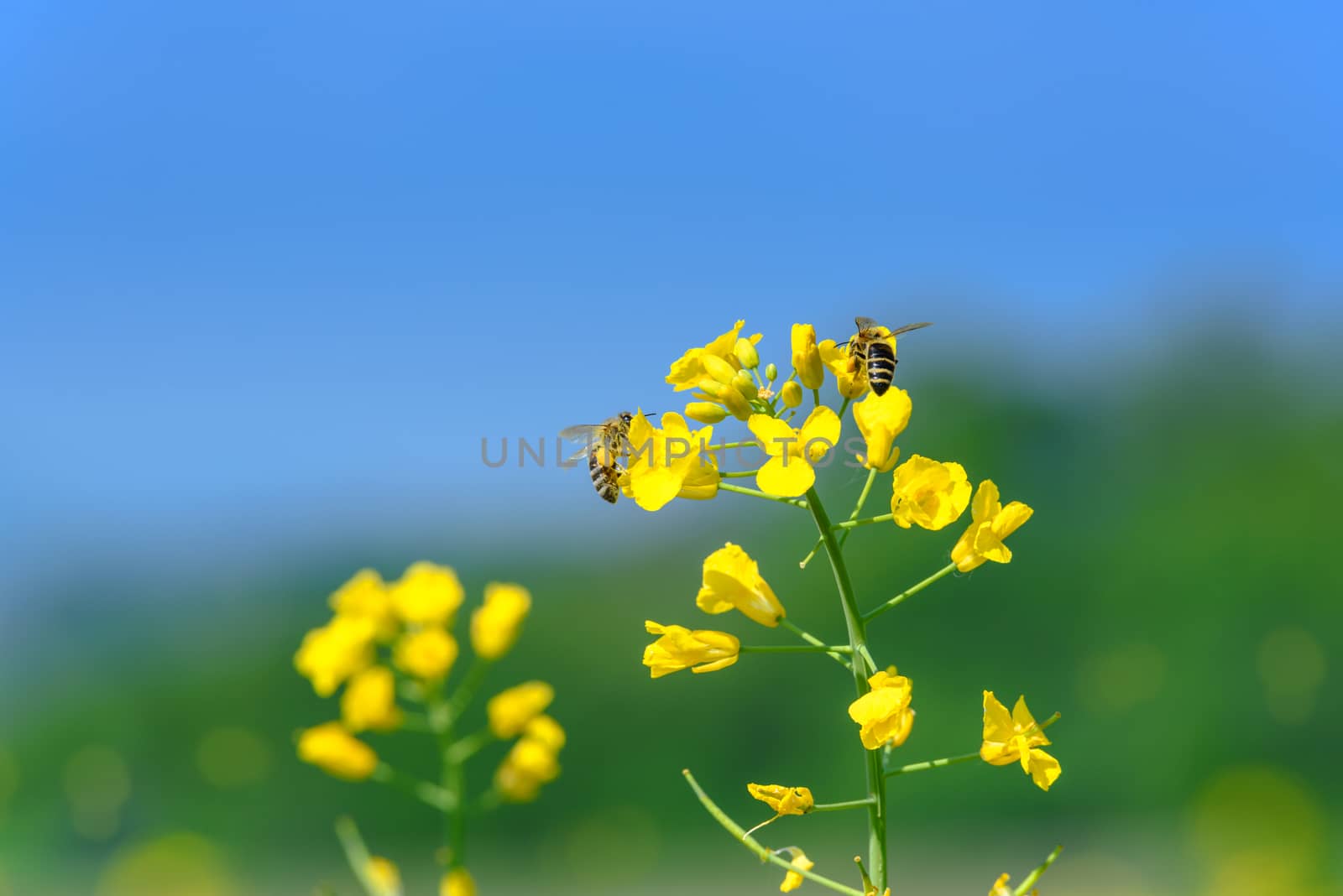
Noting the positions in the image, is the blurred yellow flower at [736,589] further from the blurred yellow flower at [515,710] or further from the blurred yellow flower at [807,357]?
the blurred yellow flower at [515,710]

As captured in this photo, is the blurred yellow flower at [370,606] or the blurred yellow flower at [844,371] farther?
the blurred yellow flower at [370,606]

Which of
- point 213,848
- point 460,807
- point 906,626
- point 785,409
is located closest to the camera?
point 785,409

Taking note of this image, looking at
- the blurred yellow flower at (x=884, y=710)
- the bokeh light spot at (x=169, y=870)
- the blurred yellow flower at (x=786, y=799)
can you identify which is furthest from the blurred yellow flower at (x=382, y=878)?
the bokeh light spot at (x=169, y=870)

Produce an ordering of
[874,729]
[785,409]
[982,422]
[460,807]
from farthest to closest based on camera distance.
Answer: [982,422] < [460,807] < [785,409] < [874,729]

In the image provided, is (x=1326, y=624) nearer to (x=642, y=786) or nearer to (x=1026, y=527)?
(x=1026, y=527)

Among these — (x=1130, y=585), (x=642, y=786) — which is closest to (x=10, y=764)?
(x=642, y=786)

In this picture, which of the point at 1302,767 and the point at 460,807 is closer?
the point at 460,807

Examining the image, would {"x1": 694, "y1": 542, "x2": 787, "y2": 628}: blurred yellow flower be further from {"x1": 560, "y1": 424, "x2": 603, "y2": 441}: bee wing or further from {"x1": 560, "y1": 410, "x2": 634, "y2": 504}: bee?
{"x1": 560, "y1": 424, "x2": 603, "y2": 441}: bee wing
